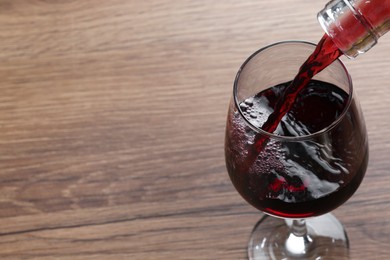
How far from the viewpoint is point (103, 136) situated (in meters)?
0.88

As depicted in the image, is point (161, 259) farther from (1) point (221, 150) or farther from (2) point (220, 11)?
(2) point (220, 11)

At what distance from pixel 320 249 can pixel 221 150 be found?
149mm

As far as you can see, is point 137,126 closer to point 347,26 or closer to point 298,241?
point 298,241

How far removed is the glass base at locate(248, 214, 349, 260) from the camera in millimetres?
807

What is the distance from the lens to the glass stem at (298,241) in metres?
0.82

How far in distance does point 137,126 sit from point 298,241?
219 millimetres

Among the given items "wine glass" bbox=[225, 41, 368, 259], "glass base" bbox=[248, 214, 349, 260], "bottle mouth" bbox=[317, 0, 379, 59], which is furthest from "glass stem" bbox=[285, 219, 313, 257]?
"bottle mouth" bbox=[317, 0, 379, 59]

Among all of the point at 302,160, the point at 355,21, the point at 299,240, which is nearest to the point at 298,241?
A: the point at 299,240

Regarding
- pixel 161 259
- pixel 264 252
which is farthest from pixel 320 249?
pixel 161 259

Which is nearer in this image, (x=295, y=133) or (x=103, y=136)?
(x=295, y=133)

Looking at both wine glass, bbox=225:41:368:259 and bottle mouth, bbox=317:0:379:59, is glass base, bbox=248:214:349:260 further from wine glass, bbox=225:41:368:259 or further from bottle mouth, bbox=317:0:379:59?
bottle mouth, bbox=317:0:379:59

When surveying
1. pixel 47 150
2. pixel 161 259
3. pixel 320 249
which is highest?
pixel 47 150

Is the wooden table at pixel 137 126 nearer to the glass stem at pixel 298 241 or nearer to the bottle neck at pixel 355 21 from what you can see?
the glass stem at pixel 298 241

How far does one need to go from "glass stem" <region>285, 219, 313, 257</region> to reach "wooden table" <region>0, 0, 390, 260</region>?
0.04 meters
